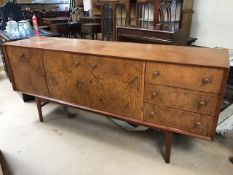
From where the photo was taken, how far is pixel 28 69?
1.81m

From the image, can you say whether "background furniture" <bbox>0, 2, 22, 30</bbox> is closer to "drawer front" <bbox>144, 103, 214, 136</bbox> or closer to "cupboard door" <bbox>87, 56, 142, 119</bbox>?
"cupboard door" <bbox>87, 56, 142, 119</bbox>

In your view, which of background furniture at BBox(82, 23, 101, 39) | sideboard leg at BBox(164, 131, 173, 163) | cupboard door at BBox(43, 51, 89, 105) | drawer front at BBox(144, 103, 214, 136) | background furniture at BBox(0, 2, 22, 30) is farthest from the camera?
background furniture at BBox(82, 23, 101, 39)

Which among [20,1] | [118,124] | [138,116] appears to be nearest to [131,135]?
[118,124]

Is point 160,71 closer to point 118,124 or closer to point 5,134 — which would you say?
point 118,124

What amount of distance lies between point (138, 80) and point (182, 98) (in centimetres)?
31

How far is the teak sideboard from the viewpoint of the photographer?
3.80 ft

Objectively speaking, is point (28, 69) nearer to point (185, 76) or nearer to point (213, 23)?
point (185, 76)

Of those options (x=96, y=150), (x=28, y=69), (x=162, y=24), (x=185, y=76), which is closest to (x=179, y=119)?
(x=185, y=76)

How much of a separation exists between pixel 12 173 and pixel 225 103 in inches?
88.1

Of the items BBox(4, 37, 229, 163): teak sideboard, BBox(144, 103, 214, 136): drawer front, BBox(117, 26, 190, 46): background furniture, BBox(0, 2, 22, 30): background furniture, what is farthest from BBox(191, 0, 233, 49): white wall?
BBox(0, 2, 22, 30): background furniture

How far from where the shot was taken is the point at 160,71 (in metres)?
1.22

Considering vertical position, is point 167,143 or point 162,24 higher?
point 162,24

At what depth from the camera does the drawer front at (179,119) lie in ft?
4.05

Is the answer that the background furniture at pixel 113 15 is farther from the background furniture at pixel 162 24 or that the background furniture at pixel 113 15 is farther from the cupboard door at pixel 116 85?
the cupboard door at pixel 116 85
